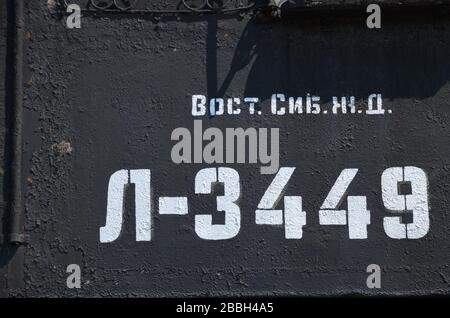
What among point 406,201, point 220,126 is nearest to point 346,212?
point 406,201

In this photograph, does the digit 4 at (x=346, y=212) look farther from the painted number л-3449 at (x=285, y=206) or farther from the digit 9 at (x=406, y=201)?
the digit 9 at (x=406, y=201)

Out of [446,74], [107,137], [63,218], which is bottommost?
[63,218]

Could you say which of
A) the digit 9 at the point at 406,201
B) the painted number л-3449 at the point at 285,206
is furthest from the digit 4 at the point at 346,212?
the digit 9 at the point at 406,201

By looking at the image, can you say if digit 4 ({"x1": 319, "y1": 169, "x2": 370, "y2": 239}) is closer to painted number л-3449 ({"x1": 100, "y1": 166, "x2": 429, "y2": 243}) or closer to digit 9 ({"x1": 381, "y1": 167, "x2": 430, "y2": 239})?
painted number л-3449 ({"x1": 100, "y1": 166, "x2": 429, "y2": 243})

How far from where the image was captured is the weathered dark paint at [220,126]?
210 inches

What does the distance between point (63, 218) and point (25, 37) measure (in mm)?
1167

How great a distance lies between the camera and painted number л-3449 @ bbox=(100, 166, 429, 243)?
210 inches

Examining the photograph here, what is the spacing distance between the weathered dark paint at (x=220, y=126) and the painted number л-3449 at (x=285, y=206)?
0.04 m

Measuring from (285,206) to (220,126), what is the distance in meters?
0.63

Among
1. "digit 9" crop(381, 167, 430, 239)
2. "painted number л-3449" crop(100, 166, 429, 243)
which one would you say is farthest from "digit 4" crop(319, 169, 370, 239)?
"digit 9" crop(381, 167, 430, 239)

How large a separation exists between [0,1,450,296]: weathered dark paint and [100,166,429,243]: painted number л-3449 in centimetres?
4

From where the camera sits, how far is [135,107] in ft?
18.2
